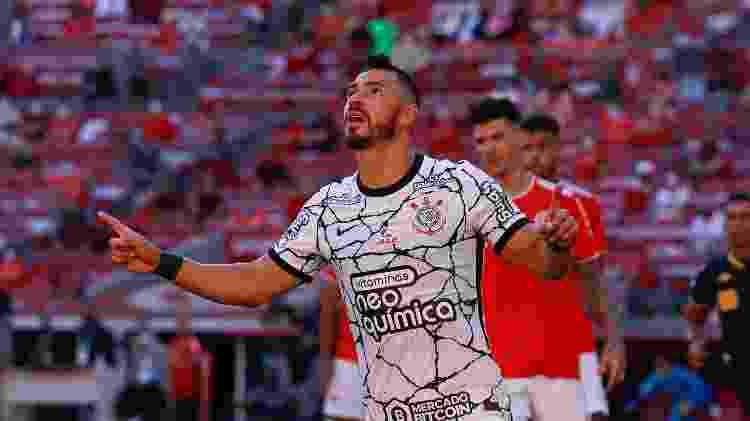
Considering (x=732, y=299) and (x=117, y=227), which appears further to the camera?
(x=732, y=299)

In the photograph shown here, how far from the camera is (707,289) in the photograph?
8.03m

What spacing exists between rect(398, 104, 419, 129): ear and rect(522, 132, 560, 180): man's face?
2705 millimetres

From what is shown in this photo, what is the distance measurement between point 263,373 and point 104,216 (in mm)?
8304

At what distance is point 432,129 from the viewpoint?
1523cm

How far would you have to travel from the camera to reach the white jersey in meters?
4.66

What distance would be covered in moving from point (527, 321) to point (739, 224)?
6.29 ft

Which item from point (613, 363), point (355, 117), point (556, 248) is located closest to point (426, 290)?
point (556, 248)

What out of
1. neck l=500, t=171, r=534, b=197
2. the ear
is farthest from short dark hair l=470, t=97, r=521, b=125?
A: the ear

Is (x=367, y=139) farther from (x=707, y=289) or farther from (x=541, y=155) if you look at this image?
(x=707, y=289)

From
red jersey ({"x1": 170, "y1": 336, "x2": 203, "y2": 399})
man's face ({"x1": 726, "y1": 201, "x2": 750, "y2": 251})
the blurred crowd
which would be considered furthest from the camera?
the blurred crowd

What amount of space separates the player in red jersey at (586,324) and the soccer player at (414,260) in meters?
1.92

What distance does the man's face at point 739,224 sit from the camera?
7.96m

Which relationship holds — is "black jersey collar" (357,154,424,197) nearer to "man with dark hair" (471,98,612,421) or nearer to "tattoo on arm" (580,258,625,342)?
"man with dark hair" (471,98,612,421)

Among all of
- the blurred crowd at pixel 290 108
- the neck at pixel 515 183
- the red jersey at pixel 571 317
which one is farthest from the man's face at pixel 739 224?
the blurred crowd at pixel 290 108
